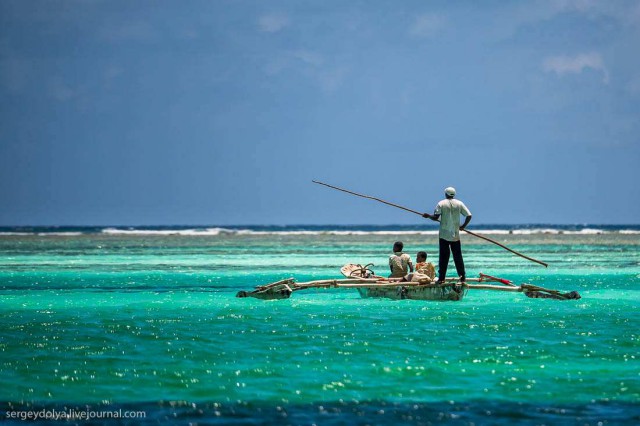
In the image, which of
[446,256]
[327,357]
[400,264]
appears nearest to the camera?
[327,357]

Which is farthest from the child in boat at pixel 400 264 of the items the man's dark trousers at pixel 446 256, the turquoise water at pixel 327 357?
the man's dark trousers at pixel 446 256

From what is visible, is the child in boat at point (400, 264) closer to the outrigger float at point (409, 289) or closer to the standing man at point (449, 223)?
the outrigger float at point (409, 289)

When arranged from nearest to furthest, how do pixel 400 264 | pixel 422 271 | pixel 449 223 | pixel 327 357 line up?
pixel 327 357
pixel 449 223
pixel 422 271
pixel 400 264

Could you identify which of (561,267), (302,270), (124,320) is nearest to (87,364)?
(124,320)

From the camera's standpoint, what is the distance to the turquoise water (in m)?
8.12

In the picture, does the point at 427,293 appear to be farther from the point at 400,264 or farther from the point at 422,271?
the point at 400,264

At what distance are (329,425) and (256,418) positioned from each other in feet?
2.19

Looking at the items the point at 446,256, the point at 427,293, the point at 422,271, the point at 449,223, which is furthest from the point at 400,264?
the point at 449,223

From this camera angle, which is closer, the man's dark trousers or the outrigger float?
the man's dark trousers

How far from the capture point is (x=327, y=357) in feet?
34.3

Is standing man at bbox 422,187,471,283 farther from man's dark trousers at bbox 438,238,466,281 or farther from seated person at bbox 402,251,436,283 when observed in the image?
seated person at bbox 402,251,436,283

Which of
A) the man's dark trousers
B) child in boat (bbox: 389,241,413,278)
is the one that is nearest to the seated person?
child in boat (bbox: 389,241,413,278)

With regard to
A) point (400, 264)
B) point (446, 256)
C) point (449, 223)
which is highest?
point (449, 223)

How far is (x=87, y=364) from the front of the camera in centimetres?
999
